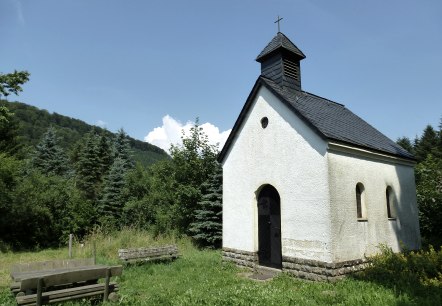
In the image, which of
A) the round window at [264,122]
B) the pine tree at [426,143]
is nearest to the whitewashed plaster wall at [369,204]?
the round window at [264,122]

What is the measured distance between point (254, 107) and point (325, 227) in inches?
212

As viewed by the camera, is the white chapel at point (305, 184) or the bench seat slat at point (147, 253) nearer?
the white chapel at point (305, 184)

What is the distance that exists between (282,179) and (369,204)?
311 centimetres

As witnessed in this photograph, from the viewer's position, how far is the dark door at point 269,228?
10.9m

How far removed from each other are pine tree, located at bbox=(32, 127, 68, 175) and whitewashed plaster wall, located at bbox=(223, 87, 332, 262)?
37981 millimetres

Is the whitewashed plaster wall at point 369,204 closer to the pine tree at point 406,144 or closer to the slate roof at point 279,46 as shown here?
the slate roof at point 279,46

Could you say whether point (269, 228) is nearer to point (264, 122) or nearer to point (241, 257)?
point (241, 257)

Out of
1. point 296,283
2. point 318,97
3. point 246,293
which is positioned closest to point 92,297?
point 246,293

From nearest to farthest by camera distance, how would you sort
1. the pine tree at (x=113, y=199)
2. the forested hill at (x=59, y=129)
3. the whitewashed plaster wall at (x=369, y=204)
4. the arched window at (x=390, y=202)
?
the whitewashed plaster wall at (x=369, y=204) → the arched window at (x=390, y=202) → the pine tree at (x=113, y=199) → the forested hill at (x=59, y=129)

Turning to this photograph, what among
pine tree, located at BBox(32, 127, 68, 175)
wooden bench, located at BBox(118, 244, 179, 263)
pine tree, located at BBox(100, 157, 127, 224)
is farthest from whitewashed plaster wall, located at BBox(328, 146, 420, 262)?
pine tree, located at BBox(32, 127, 68, 175)

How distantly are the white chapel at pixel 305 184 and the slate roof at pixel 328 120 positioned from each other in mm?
49

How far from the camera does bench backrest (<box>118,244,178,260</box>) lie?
11.5 meters

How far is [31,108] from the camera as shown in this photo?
88.8 metres

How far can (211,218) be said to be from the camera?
16.9 m
